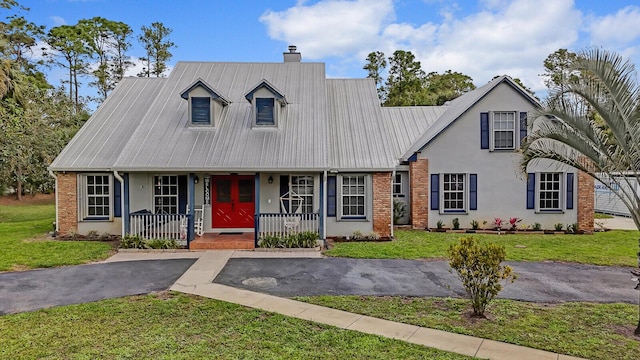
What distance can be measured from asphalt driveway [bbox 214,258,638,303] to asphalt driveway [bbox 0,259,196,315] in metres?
1.52

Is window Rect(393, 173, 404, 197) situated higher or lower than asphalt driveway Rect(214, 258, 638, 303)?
higher

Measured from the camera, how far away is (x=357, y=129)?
651 inches

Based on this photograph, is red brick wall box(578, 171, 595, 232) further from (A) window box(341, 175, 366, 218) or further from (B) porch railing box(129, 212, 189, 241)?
(B) porch railing box(129, 212, 189, 241)

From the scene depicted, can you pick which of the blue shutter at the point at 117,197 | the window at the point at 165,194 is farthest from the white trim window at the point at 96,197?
the window at the point at 165,194

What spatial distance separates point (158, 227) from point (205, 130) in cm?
401

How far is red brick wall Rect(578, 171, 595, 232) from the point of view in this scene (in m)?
16.8

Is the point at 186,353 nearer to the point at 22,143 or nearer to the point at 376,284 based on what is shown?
the point at 376,284

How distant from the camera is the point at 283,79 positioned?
1845cm

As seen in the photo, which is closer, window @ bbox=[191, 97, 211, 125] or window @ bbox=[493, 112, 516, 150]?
window @ bbox=[191, 97, 211, 125]

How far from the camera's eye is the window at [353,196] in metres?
15.1

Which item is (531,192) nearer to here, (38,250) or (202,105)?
(202,105)

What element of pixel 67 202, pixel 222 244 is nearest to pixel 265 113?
pixel 222 244

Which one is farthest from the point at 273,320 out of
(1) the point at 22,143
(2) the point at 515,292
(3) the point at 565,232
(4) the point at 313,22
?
(1) the point at 22,143

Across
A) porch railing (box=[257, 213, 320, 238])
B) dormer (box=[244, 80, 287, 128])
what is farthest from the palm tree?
dormer (box=[244, 80, 287, 128])
